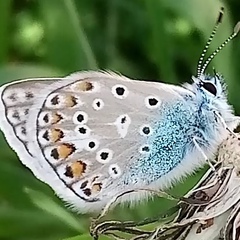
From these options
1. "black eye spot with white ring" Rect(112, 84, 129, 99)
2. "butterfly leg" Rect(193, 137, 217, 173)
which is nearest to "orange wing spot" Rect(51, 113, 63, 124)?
"black eye spot with white ring" Rect(112, 84, 129, 99)

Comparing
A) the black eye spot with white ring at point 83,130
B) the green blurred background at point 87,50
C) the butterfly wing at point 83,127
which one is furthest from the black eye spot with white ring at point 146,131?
the green blurred background at point 87,50

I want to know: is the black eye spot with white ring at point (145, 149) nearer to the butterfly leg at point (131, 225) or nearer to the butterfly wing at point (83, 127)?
the butterfly wing at point (83, 127)

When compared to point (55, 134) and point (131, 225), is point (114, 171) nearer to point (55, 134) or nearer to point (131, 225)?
point (55, 134)

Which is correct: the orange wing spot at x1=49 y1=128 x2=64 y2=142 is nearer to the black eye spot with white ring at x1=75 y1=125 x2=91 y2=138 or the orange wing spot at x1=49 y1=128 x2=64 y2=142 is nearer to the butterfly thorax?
the black eye spot with white ring at x1=75 y1=125 x2=91 y2=138

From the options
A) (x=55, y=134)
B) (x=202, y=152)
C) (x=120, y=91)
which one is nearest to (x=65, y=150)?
(x=55, y=134)

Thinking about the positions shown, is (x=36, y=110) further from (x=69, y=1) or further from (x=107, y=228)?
(x=69, y=1)
